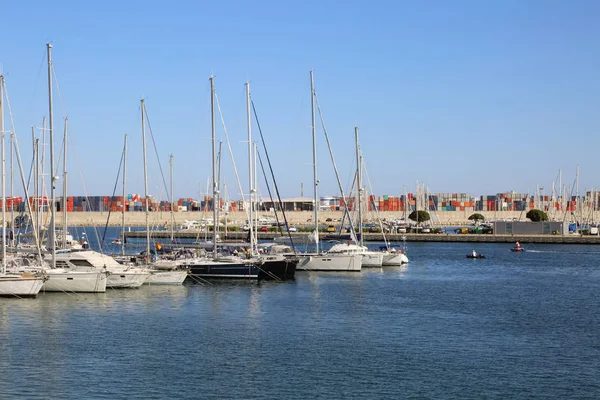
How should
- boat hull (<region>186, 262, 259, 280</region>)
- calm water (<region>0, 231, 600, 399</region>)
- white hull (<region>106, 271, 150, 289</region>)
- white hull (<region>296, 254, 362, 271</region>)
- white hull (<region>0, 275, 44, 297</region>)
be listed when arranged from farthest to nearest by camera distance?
1. white hull (<region>296, 254, 362, 271</region>)
2. boat hull (<region>186, 262, 259, 280</region>)
3. white hull (<region>106, 271, 150, 289</region>)
4. white hull (<region>0, 275, 44, 297</region>)
5. calm water (<region>0, 231, 600, 399</region>)

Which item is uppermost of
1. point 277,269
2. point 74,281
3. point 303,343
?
point 74,281

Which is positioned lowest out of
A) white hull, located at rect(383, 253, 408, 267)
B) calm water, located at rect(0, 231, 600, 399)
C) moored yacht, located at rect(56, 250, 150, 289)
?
calm water, located at rect(0, 231, 600, 399)

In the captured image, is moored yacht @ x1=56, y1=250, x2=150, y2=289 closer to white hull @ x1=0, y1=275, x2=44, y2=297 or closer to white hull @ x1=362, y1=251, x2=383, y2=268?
white hull @ x1=0, y1=275, x2=44, y2=297

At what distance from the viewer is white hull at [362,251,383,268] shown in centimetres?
6194

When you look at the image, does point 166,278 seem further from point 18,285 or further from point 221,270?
point 18,285

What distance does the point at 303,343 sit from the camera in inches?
1196

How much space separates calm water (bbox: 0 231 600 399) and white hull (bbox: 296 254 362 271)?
6.72 metres

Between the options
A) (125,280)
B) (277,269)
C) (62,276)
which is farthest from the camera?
(277,269)

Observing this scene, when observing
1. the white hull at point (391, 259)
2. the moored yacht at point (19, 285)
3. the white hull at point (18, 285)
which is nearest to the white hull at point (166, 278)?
the moored yacht at point (19, 285)

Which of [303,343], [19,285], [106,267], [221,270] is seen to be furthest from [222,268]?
[303,343]

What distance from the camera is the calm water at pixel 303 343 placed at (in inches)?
953

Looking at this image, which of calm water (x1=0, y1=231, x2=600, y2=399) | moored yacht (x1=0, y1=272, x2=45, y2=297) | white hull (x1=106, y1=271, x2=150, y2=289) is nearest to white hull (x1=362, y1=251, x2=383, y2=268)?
calm water (x1=0, y1=231, x2=600, y2=399)

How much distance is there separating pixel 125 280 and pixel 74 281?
10.7 feet

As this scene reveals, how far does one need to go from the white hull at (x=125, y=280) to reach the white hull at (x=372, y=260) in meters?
21.7
